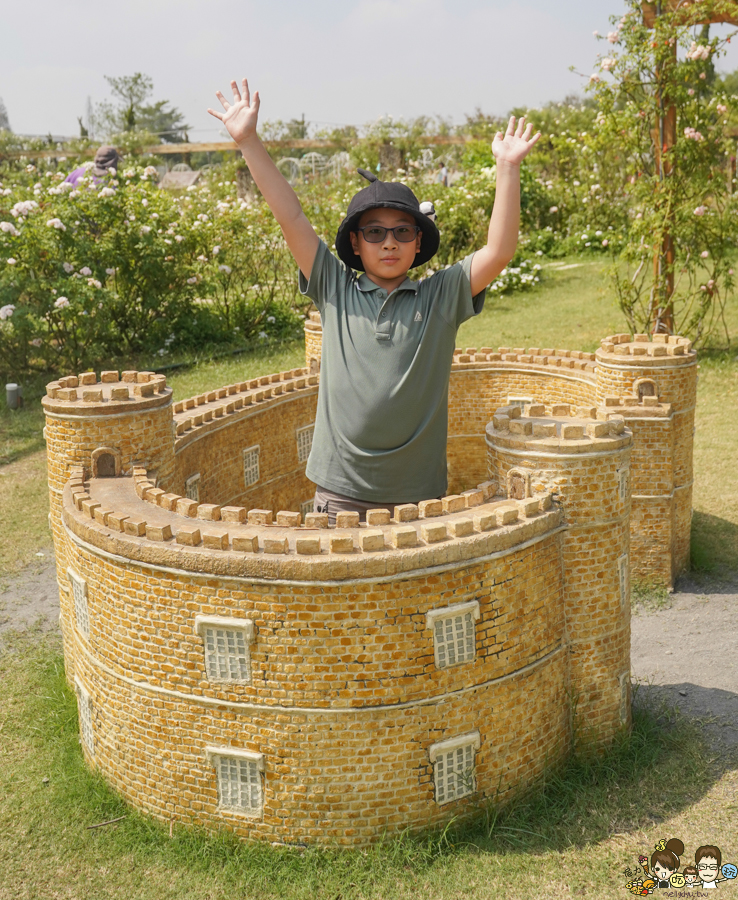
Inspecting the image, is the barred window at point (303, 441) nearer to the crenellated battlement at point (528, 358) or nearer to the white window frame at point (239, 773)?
the crenellated battlement at point (528, 358)

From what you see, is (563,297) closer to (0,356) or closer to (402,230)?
(0,356)

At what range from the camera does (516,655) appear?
7.41m

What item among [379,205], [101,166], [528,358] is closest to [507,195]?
[379,205]

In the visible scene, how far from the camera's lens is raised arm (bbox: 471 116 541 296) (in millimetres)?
6270

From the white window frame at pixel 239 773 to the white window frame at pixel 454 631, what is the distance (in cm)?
144

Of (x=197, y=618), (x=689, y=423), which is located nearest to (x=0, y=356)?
(x=689, y=423)

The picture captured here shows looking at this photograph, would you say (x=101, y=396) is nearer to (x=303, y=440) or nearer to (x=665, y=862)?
(x=303, y=440)

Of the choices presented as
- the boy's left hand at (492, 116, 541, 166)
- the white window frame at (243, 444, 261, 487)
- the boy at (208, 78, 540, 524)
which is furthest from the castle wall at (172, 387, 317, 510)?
the boy's left hand at (492, 116, 541, 166)

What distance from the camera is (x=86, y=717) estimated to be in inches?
321

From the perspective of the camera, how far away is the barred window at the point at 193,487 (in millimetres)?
10289

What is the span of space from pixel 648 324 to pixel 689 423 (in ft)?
28.2

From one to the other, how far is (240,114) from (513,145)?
1.76 metres

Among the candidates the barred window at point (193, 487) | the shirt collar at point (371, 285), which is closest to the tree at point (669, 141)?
the barred window at point (193, 487)

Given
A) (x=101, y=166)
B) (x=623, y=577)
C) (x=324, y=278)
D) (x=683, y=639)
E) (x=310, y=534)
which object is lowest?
(x=683, y=639)
